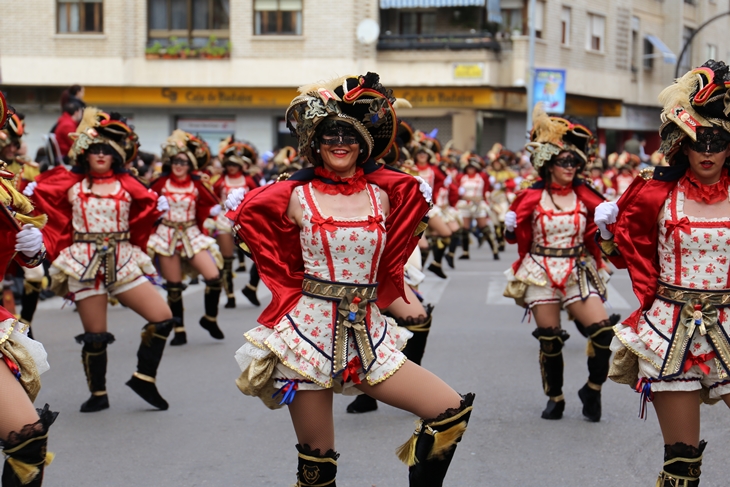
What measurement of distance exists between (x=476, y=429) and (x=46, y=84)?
31.7 meters

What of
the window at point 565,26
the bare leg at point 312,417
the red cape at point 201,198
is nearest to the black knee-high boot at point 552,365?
the bare leg at point 312,417

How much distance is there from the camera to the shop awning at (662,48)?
42.7 m

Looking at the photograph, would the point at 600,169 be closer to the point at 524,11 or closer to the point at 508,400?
the point at 508,400

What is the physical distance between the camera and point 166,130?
36906mm

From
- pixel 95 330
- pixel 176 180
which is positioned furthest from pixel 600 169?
pixel 95 330

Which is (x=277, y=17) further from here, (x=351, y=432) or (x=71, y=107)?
(x=351, y=432)

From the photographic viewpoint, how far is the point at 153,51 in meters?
35.1

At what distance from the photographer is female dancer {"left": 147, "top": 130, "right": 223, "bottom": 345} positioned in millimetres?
10609

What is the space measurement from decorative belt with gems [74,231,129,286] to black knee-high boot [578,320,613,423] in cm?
354

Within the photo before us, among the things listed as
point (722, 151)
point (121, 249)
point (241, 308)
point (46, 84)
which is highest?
point (46, 84)

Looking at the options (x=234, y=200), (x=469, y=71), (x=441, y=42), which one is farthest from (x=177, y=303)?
(x=441, y=42)

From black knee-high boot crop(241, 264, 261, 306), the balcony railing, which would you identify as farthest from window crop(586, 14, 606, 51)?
black knee-high boot crop(241, 264, 261, 306)

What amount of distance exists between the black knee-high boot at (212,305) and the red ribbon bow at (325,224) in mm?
6090

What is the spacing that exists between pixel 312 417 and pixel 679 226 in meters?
1.96
